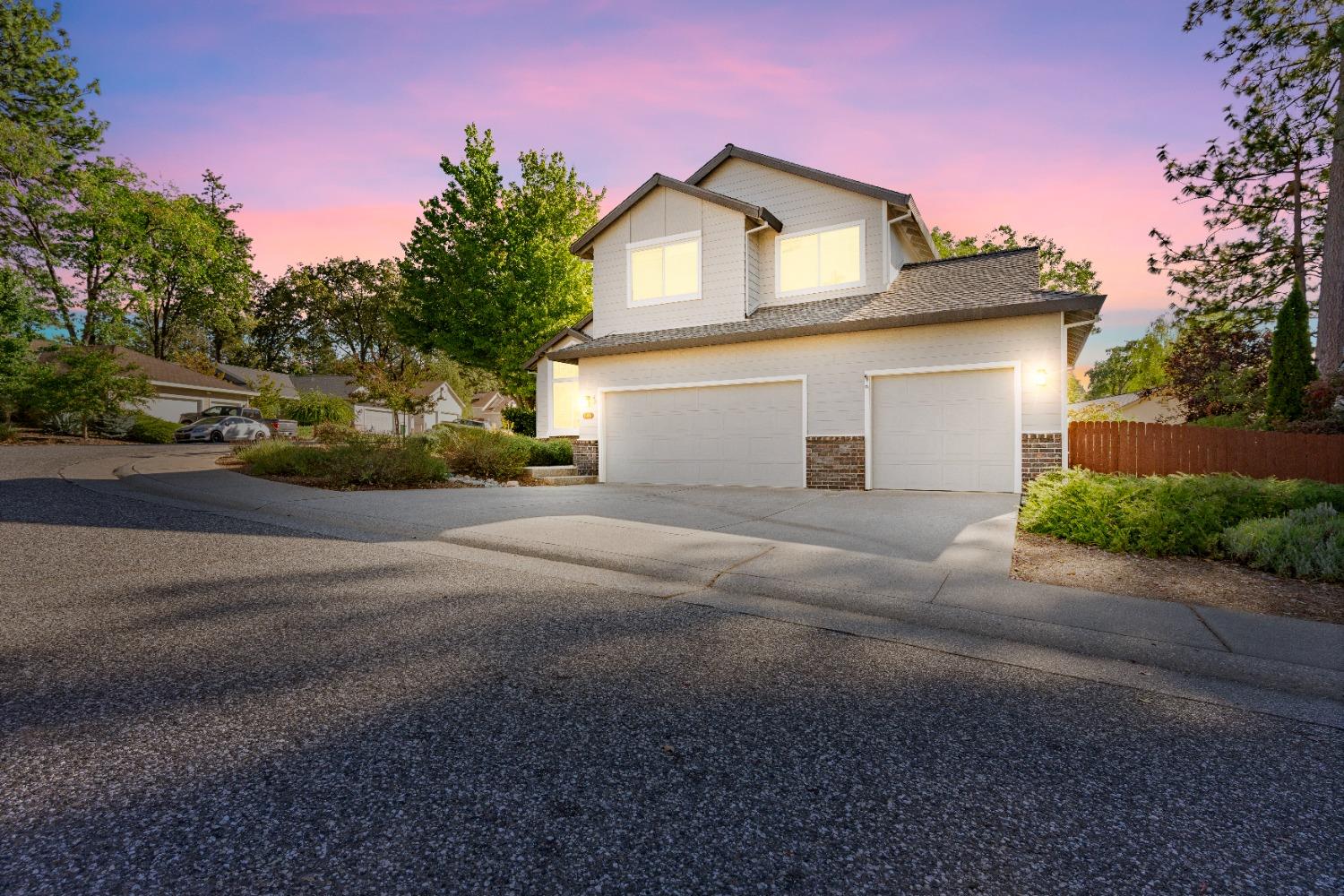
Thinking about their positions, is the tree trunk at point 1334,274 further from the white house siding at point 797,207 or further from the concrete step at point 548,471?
the concrete step at point 548,471

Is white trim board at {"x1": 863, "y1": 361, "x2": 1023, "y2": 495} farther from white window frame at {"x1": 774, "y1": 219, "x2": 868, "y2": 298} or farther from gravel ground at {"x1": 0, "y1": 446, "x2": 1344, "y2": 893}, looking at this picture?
gravel ground at {"x1": 0, "y1": 446, "x2": 1344, "y2": 893}

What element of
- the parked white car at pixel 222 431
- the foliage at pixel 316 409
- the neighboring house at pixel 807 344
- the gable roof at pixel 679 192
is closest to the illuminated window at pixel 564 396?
the neighboring house at pixel 807 344

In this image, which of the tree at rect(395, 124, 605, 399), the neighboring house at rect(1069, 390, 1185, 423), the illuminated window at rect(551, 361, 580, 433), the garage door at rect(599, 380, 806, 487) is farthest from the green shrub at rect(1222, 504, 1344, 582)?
the tree at rect(395, 124, 605, 399)

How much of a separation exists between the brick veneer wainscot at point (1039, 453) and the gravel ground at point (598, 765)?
8.05 meters

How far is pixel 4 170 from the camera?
2381 cm

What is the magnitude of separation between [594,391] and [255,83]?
843 centimetres

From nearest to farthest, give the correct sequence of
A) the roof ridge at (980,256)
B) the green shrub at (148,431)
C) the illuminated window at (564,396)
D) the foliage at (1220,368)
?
the roof ridge at (980,256), the foliage at (1220,368), the illuminated window at (564,396), the green shrub at (148,431)

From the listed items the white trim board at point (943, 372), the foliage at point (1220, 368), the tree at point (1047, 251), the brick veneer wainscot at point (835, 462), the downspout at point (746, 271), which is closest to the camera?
the white trim board at point (943, 372)

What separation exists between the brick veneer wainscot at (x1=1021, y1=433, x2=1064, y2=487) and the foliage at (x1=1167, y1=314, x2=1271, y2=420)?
29.8ft

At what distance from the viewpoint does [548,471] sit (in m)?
13.6

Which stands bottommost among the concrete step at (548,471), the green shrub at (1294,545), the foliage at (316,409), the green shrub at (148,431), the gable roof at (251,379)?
the green shrub at (1294,545)

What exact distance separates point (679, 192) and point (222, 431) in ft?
80.1

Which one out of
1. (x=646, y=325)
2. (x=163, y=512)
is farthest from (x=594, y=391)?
(x=163, y=512)

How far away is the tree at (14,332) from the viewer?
61.5 ft
